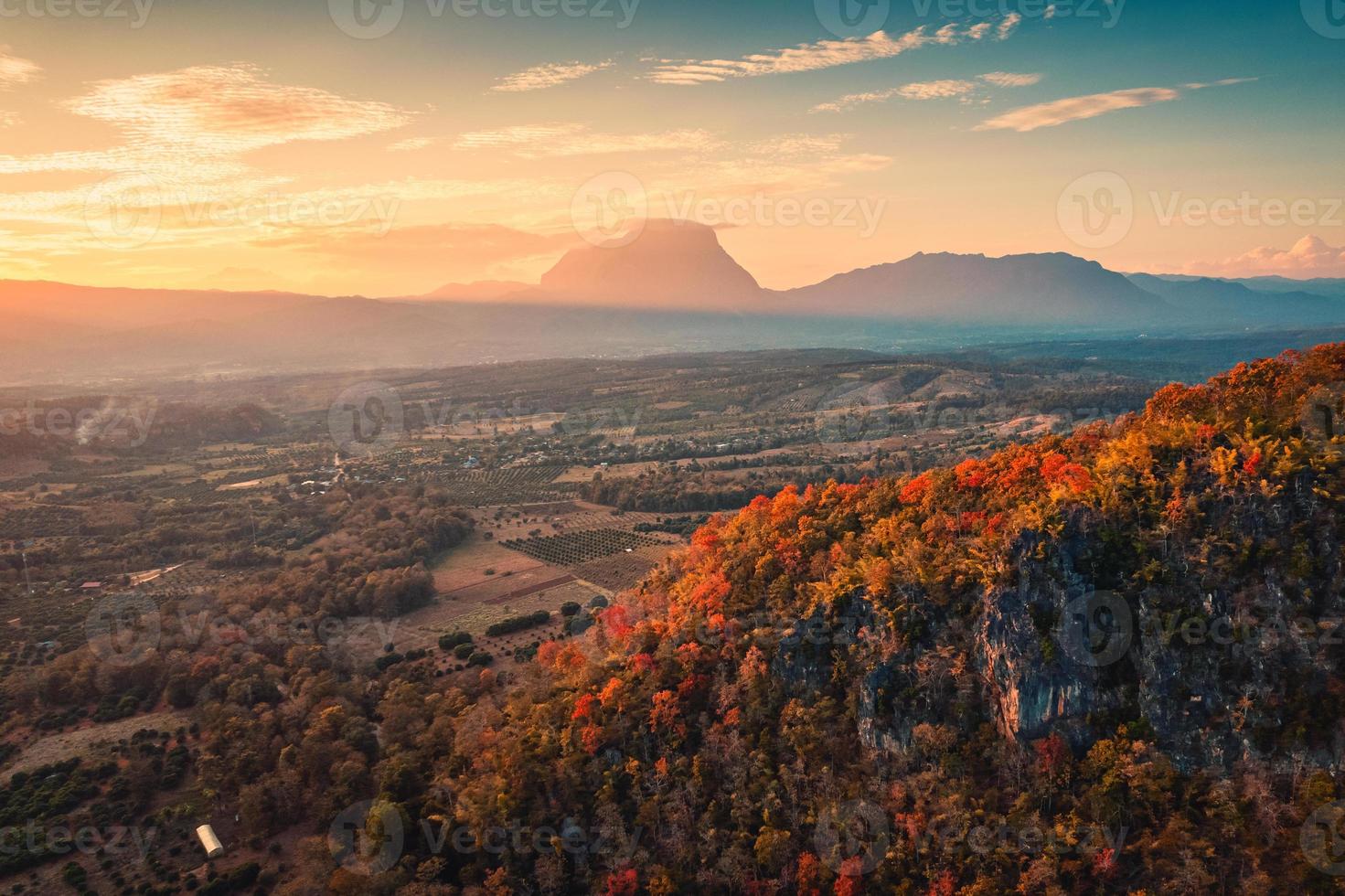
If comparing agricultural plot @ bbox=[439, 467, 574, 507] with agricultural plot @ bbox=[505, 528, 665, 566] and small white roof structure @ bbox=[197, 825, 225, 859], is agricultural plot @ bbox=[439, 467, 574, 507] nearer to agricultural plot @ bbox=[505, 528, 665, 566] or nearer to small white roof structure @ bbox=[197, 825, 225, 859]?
agricultural plot @ bbox=[505, 528, 665, 566]

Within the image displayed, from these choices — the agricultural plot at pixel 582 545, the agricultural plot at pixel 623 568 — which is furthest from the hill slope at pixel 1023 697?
the agricultural plot at pixel 582 545

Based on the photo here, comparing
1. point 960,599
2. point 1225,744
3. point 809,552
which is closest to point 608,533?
point 809,552

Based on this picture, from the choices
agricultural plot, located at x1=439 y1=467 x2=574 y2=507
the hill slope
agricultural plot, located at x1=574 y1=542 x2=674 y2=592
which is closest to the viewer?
the hill slope

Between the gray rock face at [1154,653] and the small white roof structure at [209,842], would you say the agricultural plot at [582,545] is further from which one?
the gray rock face at [1154,653]

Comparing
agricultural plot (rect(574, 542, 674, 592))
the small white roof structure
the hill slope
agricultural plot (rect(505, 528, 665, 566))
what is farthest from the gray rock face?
agricultural plot (rect(505, 528, 665, 566))

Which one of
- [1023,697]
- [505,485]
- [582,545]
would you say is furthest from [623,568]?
[1023,697]
